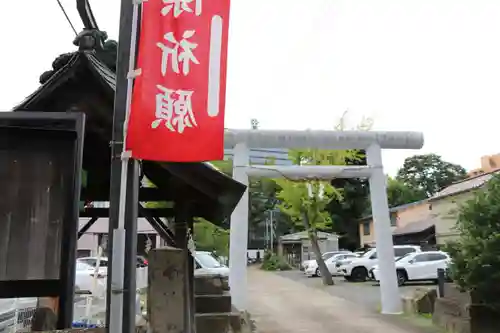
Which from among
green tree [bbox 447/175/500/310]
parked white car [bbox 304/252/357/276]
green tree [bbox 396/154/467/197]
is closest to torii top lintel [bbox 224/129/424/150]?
Result: green tree [bbox 447/175/500/310]

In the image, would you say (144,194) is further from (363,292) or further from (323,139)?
(363,292)

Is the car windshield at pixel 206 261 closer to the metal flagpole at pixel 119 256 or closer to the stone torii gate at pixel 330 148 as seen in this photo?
the stone torii gate at pixel 330 148

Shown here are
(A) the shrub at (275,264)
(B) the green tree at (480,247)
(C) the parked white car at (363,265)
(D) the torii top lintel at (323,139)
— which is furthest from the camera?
(A) the shrub at (275,264)

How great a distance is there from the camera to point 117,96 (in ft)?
11.0

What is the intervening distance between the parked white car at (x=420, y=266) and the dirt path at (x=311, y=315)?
3.71 meters

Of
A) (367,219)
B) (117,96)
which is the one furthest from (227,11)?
(367,219)

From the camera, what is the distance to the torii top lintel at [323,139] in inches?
522

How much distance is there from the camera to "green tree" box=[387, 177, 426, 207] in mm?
53281

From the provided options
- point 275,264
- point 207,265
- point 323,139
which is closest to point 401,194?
point 275,264

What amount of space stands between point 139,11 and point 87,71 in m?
0.71

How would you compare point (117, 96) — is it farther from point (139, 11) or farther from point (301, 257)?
point (301, 257)

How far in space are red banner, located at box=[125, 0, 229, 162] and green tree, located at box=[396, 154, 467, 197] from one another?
56.1 meters

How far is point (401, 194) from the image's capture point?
53594 mm

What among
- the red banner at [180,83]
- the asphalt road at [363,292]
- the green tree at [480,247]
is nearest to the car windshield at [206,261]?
the asphalt road at [363,292]
